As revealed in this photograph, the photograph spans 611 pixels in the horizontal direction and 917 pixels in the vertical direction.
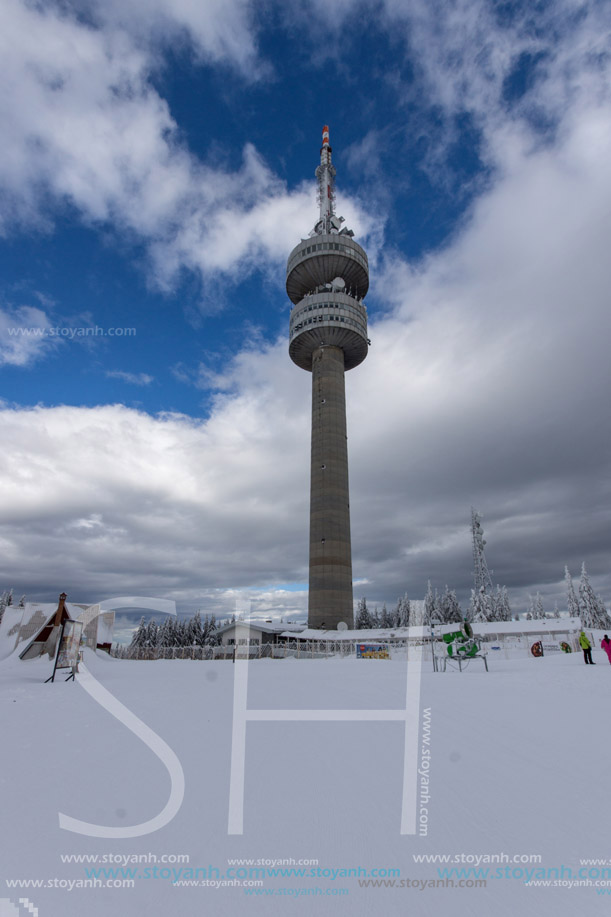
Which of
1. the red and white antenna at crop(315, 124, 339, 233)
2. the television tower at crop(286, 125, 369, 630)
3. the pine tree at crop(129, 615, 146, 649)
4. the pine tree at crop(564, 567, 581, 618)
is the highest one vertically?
the red and white antenna at crop(315, 124, 339, 233)

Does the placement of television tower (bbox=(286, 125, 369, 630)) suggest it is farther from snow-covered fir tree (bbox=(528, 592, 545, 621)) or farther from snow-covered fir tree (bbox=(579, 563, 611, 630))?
snow-covered fir tree (bbox=(528, 592, 545, 621))

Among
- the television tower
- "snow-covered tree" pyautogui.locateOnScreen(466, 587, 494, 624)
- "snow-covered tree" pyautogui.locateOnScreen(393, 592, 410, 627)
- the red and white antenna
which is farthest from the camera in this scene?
"snow-covered tree" pyautogui.locateOnScreen(393, 592, 410, 627)

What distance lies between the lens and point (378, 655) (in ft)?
123

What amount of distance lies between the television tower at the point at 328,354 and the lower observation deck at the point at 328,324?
14cm

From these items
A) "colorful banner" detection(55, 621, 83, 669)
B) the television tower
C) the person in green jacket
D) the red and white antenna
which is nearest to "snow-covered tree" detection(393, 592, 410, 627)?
the television tower

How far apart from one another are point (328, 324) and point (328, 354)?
4699 mm

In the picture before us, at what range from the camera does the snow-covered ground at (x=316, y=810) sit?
4.19 meters

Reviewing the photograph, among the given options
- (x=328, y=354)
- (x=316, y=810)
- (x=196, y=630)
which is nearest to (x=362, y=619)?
(x=196, y=630)

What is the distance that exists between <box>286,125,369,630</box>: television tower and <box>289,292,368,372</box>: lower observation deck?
140 millimetres

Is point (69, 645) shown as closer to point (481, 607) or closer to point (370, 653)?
point (370, 653)

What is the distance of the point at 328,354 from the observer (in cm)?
7444

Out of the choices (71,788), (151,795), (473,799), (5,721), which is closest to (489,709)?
(473,799)

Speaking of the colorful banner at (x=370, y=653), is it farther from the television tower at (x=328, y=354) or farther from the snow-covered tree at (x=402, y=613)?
the snow-covered tree at (x=402, y=613)

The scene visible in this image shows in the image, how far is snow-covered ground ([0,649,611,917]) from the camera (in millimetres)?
4191
